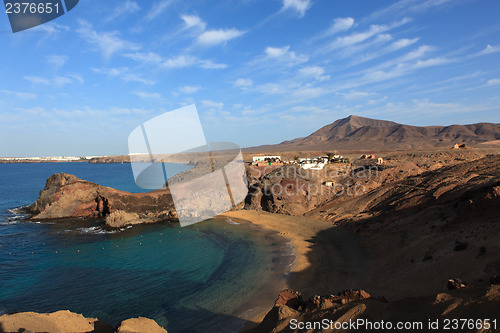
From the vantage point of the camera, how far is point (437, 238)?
61.5 feet

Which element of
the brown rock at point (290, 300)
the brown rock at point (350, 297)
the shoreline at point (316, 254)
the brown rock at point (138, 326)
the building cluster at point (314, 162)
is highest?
the building cluster at point (314, 162)

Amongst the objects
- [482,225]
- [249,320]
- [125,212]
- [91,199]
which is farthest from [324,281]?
[91,199]

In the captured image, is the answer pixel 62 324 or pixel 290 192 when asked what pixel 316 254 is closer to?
pixel 290 192

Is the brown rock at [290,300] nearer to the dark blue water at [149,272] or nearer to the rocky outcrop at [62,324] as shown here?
the rocky outcrop at [62,324]

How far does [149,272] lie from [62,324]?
11077mm

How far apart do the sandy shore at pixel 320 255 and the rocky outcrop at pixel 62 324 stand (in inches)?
385

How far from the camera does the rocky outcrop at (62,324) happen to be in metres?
9.13

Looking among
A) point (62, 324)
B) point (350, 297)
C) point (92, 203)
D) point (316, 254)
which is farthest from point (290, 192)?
point (92, 203)

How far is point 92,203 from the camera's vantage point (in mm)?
41062

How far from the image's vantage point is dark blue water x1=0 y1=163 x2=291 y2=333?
15242 millimetres

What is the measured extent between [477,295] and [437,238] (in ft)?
49.8

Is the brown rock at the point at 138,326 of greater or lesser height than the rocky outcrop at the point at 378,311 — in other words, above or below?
below

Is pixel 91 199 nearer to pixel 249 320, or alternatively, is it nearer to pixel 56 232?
pixel 56 232

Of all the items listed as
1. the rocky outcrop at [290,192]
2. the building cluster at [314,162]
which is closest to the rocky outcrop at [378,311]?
the rocky outcrop at [290,192]
